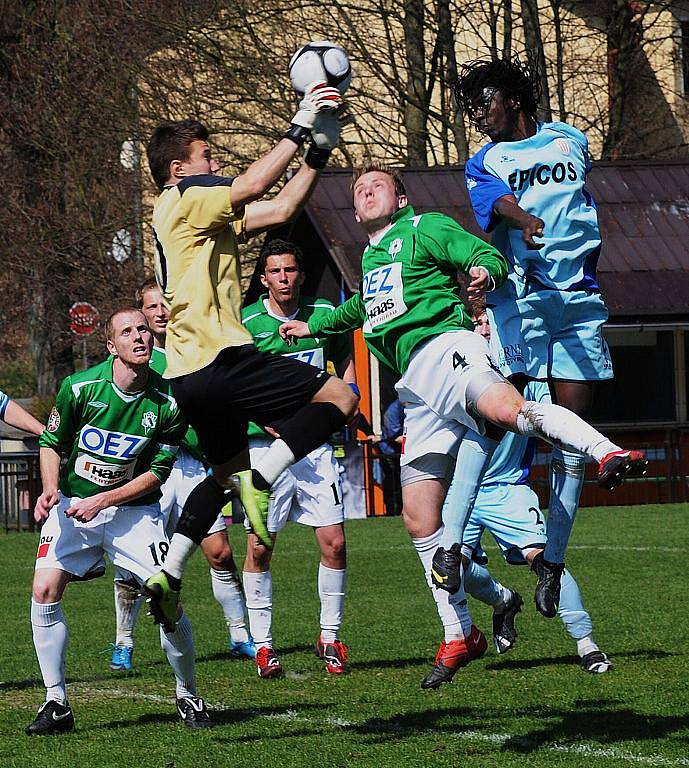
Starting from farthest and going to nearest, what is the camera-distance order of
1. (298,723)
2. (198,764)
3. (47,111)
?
1. (47,111)
2. (298,723)
3. (198,764)

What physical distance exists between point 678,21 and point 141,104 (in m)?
11.6

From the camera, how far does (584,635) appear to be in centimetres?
800

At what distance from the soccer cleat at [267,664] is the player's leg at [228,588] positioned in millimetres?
873

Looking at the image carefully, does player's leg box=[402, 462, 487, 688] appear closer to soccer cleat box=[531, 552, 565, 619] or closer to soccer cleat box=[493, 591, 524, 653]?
soccer cleat box=[531, 552, 565, 619]

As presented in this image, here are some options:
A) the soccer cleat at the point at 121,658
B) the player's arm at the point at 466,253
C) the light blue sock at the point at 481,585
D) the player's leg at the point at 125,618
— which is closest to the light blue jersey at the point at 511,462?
the light blue sock at the point at 481,585

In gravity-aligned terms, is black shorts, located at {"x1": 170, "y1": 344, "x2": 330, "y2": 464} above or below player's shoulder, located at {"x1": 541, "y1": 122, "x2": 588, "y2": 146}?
below

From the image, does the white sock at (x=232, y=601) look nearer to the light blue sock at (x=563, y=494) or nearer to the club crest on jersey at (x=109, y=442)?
the club crest on jersey at (x=109, y=442)

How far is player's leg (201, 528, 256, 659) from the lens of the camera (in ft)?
30.7

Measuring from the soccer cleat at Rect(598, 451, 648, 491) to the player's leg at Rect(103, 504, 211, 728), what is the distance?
7.63 ft

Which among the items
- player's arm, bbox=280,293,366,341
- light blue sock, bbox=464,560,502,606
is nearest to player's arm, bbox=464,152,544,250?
player's arm, bbox=280,293,366,341

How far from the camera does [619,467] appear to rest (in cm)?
545

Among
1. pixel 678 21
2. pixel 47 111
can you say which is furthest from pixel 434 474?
pixel 678 21

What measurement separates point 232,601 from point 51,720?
8.40 feet

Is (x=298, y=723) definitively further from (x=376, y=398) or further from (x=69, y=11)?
(x=69, y=11)
